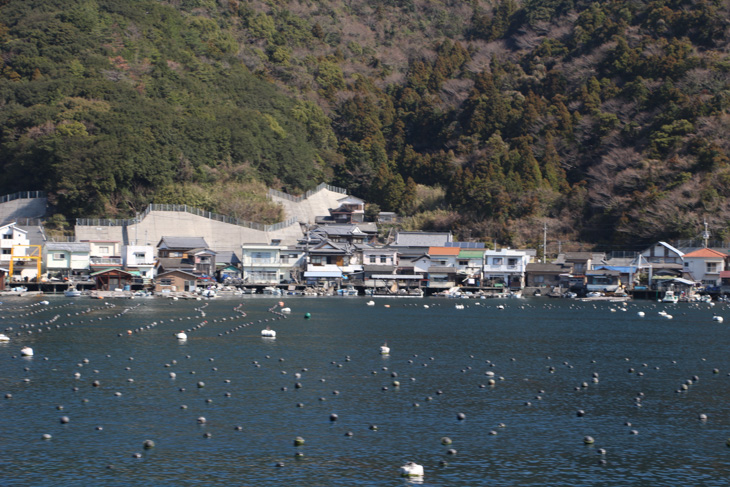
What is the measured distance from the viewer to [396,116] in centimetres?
9994

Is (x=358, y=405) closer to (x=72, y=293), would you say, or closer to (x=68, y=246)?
(x=72, y=293)

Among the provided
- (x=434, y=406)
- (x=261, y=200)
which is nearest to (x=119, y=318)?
(x=434, y=406)

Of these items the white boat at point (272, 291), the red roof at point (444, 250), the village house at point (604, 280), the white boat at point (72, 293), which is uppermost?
the red roof at point (444, 250)

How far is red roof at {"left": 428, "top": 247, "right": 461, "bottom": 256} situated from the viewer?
69812 millimetres

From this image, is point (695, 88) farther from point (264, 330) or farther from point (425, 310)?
point (264, 330)

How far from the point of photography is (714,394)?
81.6 feet

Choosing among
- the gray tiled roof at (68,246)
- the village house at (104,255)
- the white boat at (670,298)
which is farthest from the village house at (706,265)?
the gray tiled roof at (68,246)

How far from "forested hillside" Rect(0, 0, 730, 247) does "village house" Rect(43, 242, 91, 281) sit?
6.14 metres

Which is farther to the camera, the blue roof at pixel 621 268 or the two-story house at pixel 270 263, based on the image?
the two-story house at pixel 270 263

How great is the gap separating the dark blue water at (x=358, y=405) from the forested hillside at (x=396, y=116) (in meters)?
33.9

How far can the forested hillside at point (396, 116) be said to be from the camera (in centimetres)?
7300

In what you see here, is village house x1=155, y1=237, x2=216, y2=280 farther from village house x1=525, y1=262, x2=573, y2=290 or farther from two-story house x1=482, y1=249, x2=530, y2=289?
village house x1=525, y1=262, x2=573, y2=290

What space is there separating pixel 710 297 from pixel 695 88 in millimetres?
23866

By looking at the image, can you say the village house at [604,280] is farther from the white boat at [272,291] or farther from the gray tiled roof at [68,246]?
the gray tiled roof at [68,246]
